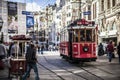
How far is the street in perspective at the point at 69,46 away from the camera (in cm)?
1755

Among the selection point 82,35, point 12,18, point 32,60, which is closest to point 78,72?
point 82,35

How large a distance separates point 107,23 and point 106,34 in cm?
161

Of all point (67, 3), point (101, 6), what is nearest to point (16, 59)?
point (101, 6)

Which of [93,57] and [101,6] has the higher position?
[101,6]

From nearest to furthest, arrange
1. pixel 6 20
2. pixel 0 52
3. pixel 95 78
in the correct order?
pixel 95 78 < pixel 0 52 < pixel 6 20

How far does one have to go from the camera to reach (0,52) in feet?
70.0

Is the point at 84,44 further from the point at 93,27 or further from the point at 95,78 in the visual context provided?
the point at 95,78

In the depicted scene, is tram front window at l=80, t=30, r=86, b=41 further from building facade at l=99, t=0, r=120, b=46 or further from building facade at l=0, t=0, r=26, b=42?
building facade at l=0, t=0, r=26, b=42

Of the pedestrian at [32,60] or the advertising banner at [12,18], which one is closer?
the pedestrian at [32,60]

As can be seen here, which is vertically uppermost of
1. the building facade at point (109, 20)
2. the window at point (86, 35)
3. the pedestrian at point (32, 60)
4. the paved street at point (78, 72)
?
the building facade at point (109, 20)

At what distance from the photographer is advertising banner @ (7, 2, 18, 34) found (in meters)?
82.9

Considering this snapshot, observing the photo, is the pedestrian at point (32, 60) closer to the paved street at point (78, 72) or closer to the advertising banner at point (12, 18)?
the paved street at point (78, 72)

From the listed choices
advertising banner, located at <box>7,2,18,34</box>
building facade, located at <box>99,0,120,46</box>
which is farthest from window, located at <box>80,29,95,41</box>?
advertising banner, located at <box>7,2,18,34</box>

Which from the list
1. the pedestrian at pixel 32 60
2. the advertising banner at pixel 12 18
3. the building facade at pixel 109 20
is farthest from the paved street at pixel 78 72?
the advertising banner at pixel 12 18
